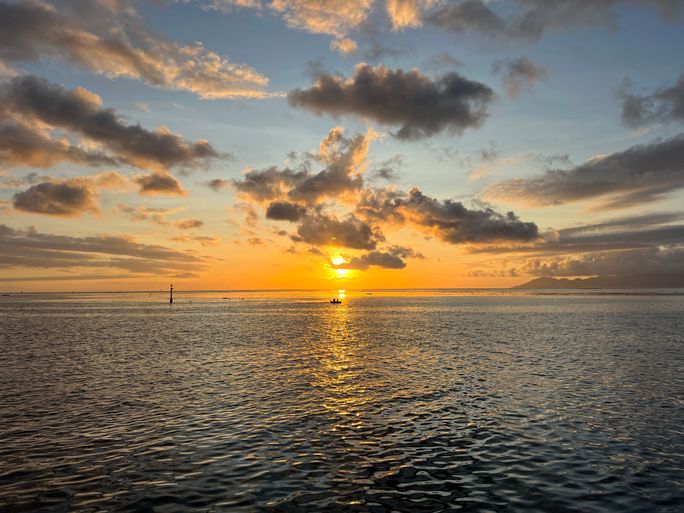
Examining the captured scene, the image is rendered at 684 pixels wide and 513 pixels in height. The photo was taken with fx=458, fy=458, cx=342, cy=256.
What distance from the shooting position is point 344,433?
24.6 metres

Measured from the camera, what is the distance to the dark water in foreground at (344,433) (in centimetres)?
1692

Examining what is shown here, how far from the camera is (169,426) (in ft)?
84.1

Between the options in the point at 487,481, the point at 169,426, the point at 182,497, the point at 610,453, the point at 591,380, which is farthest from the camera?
the point at 591,380

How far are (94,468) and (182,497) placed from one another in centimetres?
535

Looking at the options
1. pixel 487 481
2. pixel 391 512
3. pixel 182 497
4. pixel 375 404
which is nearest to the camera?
pixel 391 512

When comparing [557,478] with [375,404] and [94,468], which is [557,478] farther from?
[94,468]

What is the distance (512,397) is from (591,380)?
419 inches

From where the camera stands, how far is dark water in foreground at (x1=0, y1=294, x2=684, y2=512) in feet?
55.5

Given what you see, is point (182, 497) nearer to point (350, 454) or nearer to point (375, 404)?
point (350, 454)

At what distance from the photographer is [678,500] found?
1638cm

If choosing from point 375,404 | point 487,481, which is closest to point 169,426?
point 375,404

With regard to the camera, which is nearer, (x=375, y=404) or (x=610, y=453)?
(x=610, y=453)

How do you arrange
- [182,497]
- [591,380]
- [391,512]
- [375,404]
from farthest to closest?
[591,380] < [375,404] < [182,497] < [391,512]

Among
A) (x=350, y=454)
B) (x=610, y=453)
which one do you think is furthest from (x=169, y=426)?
(x=610, y=453)
